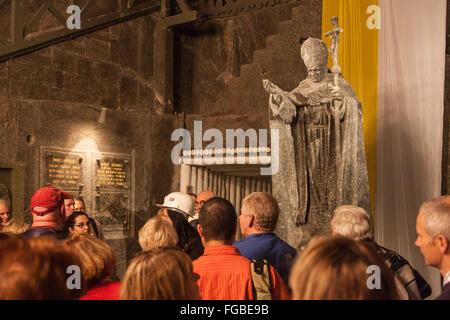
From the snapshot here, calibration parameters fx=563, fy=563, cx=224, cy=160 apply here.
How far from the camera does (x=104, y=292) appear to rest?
2.38 m

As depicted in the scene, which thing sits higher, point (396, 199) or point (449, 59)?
point (449, 59)

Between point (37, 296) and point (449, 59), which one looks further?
point (449, 59)

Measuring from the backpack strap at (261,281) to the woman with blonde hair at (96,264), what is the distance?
0.59 meters

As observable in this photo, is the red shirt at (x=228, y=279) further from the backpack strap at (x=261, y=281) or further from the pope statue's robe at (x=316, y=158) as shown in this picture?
the pope statue's robe at (x=316, y=158)

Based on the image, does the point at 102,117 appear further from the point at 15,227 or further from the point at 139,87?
the point at 15,227

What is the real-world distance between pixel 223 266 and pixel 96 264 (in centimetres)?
57

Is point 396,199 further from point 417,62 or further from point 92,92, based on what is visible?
point 92,92

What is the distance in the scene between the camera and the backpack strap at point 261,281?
240 cm

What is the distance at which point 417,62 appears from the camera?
6738 millimetres

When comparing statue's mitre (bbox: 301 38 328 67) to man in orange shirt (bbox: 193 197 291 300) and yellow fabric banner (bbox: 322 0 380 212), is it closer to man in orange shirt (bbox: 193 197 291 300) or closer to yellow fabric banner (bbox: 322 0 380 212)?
yellow fabric banner (bbox: 322 0 380 212)

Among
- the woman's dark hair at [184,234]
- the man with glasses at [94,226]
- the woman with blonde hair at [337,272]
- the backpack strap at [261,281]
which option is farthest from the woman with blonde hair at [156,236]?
the woman with blonde hair at [337,272]

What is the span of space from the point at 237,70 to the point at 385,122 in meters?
3.38

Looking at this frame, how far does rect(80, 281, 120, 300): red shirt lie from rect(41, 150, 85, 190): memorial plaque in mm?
5401
